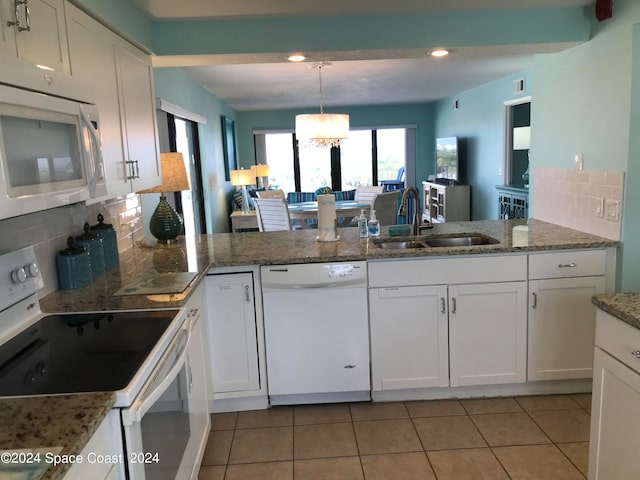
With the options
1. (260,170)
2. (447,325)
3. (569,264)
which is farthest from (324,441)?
(260,170)

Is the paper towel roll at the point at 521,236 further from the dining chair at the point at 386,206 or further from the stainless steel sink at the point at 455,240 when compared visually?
the dining chair at the point at 386,206

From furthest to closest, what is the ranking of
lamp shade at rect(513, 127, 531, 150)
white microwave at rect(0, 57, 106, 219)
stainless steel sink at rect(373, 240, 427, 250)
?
lamp shade at rect(513, 127, 531, 150), stainless steel sink at rect(373, 240, 427, 250), white microwave at rect(0, 57, 106, 219)

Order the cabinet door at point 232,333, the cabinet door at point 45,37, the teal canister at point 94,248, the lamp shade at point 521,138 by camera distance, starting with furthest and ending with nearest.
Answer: the lamp shade at point 521,138
the cabinet door at point 232,333
the teal canister at point 94,248
the cabinet door at point 45,37

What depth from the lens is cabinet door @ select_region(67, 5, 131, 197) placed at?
1.87 meters

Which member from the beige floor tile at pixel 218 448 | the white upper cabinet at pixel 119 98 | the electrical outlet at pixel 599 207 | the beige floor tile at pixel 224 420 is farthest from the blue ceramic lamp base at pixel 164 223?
the electrical outlet at pixel 599 207

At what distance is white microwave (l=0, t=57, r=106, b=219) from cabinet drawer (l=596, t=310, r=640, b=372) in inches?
67.9

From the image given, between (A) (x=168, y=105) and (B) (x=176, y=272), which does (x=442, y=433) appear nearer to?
(B) (x=176, y=272)

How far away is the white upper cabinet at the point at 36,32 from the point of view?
1394mm

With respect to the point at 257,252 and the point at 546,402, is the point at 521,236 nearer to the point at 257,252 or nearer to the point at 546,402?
the point at 546,402

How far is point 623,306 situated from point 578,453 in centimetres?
104

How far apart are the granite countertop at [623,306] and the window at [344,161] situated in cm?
843

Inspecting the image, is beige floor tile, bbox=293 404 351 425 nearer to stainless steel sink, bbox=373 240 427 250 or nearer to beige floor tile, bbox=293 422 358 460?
beige floor tile, bbox=293 422 358 460

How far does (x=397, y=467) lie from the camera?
2.26m

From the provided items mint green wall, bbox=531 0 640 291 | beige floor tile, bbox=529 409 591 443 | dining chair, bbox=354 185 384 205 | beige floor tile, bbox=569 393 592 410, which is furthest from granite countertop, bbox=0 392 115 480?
dining chair, bbox=354 185 384 205
